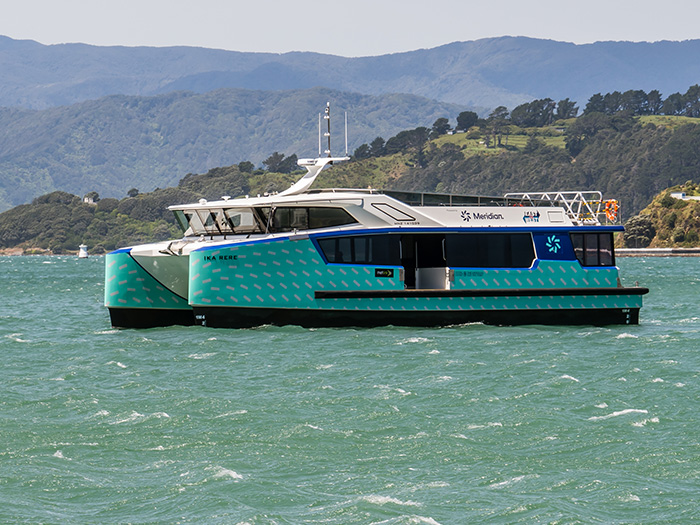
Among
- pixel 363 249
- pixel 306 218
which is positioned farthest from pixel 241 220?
pixel 363 249

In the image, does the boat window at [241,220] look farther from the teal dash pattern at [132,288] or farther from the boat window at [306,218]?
the teal dash pattern at [132,288]

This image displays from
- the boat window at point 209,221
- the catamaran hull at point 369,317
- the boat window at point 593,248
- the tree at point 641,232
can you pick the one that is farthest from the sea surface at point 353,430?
the tree at point 641,232

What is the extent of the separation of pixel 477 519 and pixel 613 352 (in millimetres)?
12697

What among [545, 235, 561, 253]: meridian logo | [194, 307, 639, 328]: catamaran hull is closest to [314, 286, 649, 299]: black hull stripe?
[194, 307, 639, 328]: catamaran hull

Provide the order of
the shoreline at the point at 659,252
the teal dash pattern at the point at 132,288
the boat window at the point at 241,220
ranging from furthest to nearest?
1. the shoreline at the point at 659,252
2. the teal dash pattern at the point at 132,288
3. the boat window at the point at 241,220

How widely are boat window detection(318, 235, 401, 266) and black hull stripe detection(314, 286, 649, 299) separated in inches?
31.4

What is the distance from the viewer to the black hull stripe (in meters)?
26.0

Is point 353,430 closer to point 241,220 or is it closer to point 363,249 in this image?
point 363,249

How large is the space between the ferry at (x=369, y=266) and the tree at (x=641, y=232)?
147 meters

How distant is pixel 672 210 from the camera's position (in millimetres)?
169875

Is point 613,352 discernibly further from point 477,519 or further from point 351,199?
point 477,519

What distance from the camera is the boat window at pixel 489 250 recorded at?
27.2m

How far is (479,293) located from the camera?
26875 mm

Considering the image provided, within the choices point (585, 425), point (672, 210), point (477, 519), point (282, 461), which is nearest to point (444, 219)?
point (585, 425)
